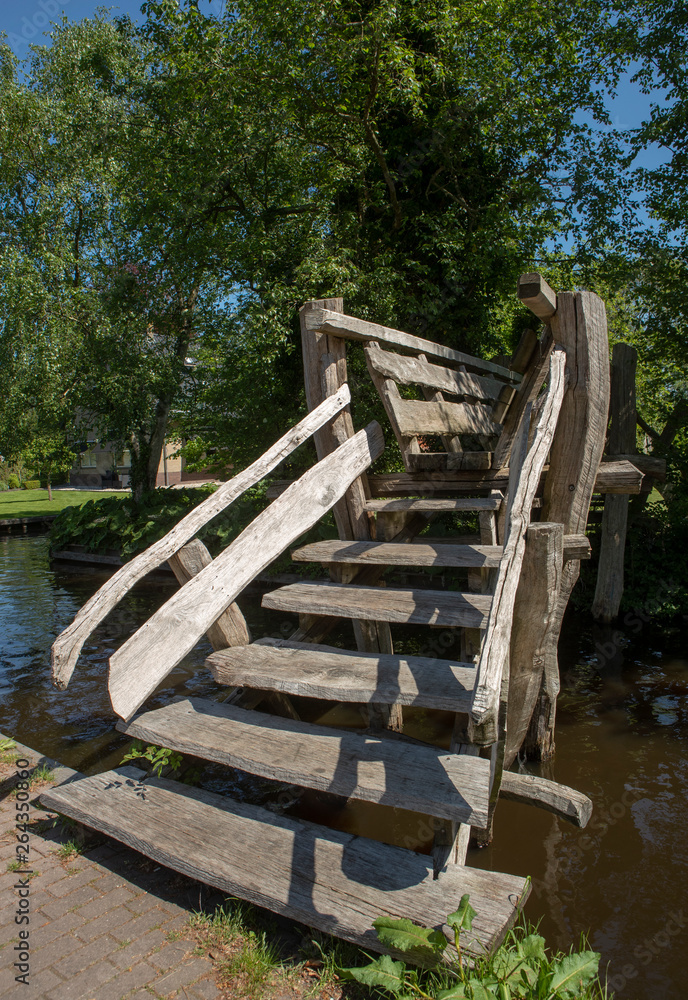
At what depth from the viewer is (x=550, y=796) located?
3.00 m

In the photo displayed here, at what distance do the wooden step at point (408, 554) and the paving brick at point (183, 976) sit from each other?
2186 mm

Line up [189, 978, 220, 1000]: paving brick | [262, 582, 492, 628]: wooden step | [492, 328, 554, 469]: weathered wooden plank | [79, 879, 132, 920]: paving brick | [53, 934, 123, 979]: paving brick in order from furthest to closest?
[492, 328, 554, 469]: weathered wooden plank
[262, 582, 492, 628]: wooden step
[79, 879, 132, 920]: paving brick
[53, 934, 123, 979]: paving brick
[189, 978, 220, 1000]: paving brick

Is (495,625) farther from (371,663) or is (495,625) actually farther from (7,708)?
(7,708)

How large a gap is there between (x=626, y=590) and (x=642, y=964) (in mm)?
6556

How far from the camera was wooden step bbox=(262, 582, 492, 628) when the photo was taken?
348 cm

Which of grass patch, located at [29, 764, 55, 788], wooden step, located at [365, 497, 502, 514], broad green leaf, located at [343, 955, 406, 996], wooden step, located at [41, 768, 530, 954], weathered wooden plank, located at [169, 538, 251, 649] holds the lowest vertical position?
grass patch, located at [29, 764, 55, 788]


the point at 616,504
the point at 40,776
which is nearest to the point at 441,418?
the point at 616,504

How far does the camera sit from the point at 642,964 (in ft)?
9.39

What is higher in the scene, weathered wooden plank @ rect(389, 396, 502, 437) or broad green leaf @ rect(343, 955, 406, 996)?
weathered wooden plank @ rect(389, 396, 502, 437)

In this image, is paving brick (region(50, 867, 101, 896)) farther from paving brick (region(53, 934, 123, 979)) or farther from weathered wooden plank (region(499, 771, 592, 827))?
weathered wooden plank (region(499, 771, 592, 827))

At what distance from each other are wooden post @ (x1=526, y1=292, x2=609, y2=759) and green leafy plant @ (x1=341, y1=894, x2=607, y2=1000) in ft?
6.91

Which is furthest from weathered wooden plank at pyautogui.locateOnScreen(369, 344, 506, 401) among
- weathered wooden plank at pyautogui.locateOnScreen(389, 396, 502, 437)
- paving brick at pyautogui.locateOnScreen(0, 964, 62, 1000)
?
paving brick at pyautogui.locateOnScreen(0, 964, 62, 1000)

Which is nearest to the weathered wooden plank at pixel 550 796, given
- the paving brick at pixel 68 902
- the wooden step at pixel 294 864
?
the wooden step at pixel 294 864

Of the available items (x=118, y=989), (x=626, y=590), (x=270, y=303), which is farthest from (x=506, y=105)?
(x=118, y=989)
